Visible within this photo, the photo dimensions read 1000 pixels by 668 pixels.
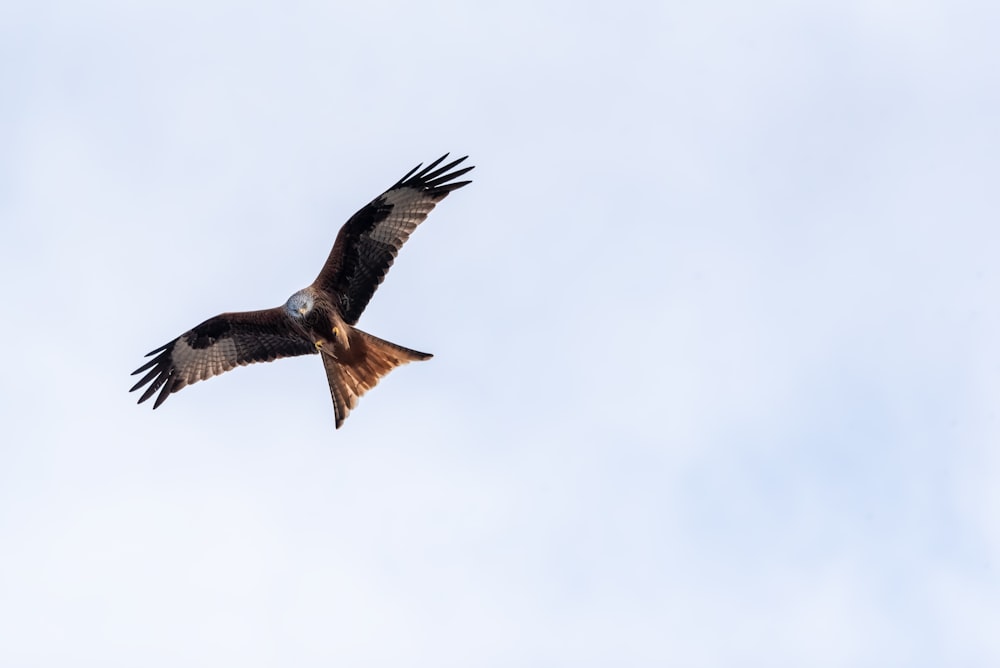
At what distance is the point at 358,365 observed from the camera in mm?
12992

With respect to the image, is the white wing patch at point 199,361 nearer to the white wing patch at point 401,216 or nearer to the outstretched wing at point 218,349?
the outstretched wing at point 218,349

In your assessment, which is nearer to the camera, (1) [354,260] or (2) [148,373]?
(1) [354,260]

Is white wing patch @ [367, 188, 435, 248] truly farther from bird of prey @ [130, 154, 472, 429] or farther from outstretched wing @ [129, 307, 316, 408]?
outstretched wing @ [129, 307, 316, 408]

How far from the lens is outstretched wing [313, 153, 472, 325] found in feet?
42.2

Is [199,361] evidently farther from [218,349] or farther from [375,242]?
[375,242]

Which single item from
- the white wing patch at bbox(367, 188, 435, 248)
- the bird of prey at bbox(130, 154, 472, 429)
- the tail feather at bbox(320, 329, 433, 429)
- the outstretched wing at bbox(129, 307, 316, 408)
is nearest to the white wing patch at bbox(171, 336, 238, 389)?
the outstretched wing at bbox(129, 307, 316, 408)

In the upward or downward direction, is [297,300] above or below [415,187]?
below

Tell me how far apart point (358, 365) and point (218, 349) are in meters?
Result: 1.75

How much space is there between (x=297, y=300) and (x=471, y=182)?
6.49 feet

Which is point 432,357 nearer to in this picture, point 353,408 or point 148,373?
point 353,408

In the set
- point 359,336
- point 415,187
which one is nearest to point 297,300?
point 359,336

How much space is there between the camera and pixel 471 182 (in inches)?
513

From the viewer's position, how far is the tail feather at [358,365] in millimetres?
12758

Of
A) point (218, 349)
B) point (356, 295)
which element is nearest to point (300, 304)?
point (356, 295)
